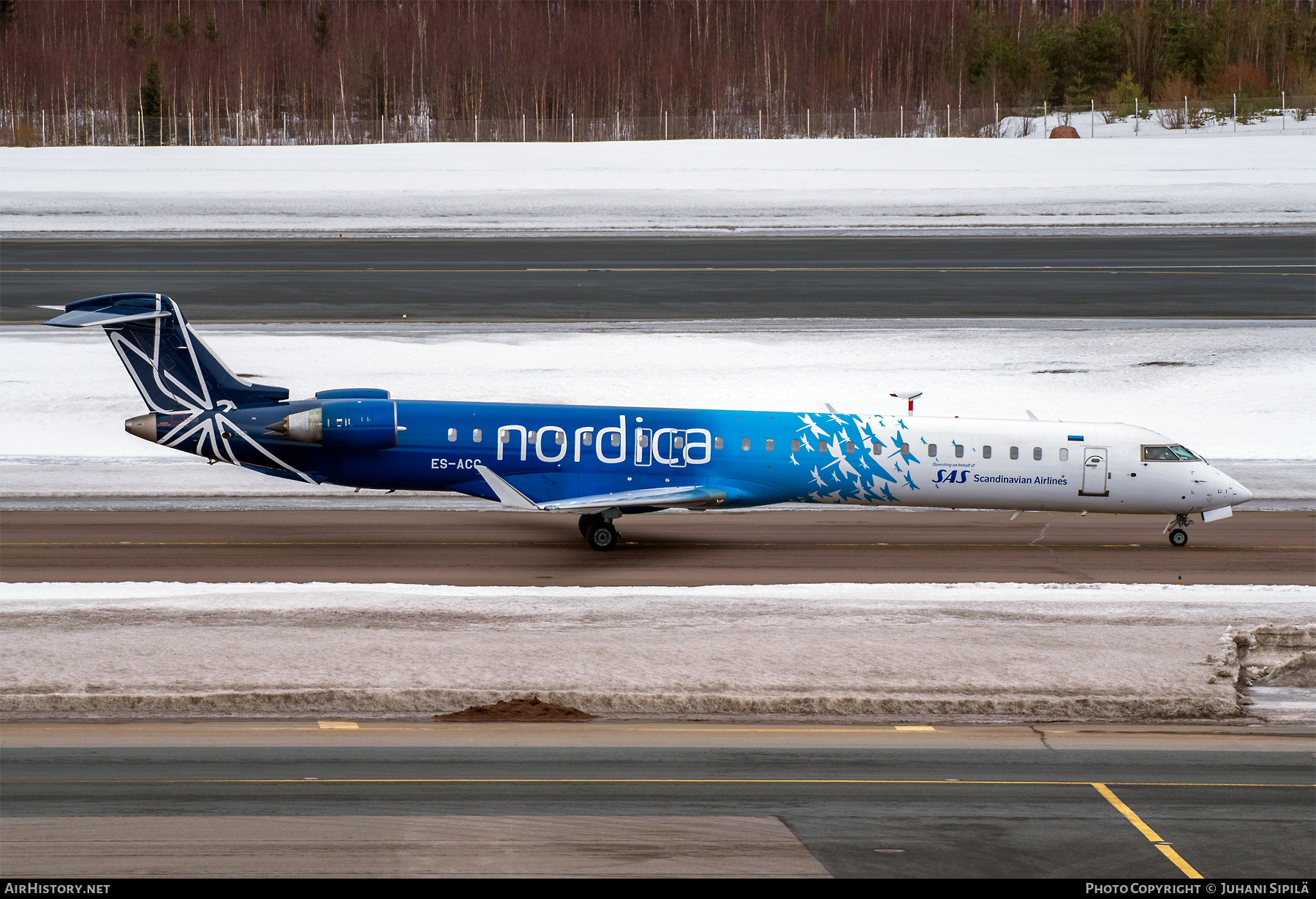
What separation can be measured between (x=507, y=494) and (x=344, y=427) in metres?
3.51

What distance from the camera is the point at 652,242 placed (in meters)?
63.5

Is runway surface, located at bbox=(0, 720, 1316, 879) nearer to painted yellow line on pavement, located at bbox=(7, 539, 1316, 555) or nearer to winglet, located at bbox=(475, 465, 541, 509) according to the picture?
winglet, located at bbox=(475, 465, 541, 509)

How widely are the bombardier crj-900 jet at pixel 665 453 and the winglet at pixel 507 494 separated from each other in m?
0.06

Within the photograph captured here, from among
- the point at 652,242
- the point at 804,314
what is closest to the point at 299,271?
the point at 652,242

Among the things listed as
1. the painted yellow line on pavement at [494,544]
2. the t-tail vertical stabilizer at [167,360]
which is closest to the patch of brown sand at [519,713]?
the painted yellow line on pavement at [494,544]

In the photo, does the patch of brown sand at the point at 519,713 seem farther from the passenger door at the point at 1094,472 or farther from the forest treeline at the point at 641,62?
the forest treeline at the point at 641,62

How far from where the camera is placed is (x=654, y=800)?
1435 cm

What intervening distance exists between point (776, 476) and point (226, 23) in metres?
130

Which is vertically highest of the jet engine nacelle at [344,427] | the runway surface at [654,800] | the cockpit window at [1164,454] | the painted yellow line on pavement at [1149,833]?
the jet engine nacelle at [344,427]

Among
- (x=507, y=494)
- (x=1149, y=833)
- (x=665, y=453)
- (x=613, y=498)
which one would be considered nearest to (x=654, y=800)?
(x=1149, y=833)

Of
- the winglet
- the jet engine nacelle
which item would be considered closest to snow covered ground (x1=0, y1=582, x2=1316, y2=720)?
the winglet

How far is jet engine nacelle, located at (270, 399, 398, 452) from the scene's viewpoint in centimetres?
2753

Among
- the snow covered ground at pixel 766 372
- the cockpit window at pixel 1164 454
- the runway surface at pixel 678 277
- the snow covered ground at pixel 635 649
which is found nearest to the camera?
the snow covered ground at pixel 635 649

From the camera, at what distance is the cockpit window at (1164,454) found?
28.1 meters
